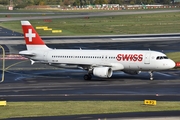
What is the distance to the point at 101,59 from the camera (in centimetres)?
6238

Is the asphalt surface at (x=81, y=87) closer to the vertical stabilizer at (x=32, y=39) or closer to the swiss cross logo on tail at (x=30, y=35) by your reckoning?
the vertical stabilizer at (x=32, y=39)

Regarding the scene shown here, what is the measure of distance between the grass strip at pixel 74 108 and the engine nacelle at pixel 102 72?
52.3 feet

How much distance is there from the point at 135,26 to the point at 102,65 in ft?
274

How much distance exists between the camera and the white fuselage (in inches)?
2361

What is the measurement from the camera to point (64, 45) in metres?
102

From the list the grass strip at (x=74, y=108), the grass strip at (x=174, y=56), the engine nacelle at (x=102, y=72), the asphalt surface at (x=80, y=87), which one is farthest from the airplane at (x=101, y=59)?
the grass strip at (x=174, y=56)

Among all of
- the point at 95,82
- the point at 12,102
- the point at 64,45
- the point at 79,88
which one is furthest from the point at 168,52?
the point at 12,102

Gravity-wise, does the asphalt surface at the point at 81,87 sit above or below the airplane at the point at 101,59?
below

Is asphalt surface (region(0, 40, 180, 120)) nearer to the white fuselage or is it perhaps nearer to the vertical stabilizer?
the white fuselage

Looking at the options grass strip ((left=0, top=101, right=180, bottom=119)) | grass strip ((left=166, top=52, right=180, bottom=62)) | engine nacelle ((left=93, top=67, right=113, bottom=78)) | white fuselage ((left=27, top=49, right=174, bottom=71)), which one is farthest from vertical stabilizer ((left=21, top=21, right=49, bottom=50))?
grass strip ((left=0, top=101, right=180, bottom=119))

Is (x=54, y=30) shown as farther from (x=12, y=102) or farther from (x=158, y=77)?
(x=12, y=102)

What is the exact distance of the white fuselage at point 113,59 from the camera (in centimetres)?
5997

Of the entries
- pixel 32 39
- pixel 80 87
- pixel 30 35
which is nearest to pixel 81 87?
pixel 80 87

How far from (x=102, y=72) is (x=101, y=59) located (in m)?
2.39
